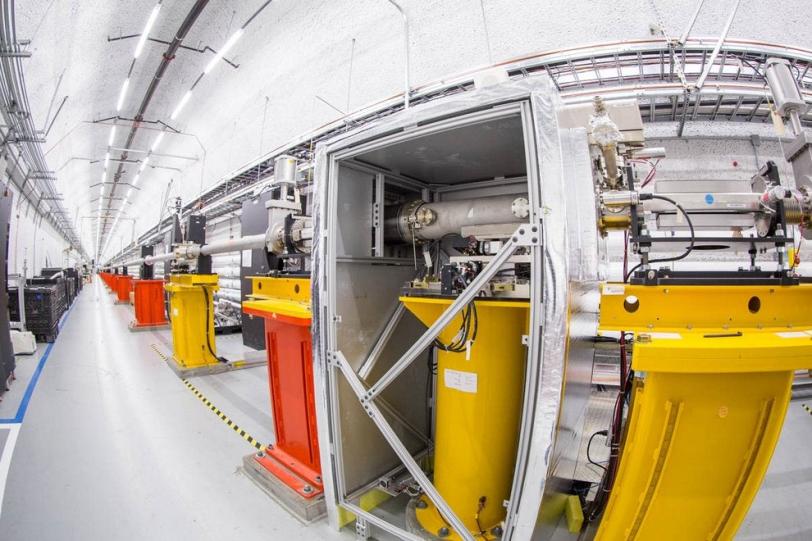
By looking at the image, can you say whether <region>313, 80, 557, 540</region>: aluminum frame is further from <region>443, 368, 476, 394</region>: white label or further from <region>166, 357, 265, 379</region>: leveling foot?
<region>166, 357, 265, 379</region>: leveling foot

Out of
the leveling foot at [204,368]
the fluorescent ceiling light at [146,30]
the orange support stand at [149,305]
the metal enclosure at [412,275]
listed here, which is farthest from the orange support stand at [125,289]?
the metal enclosure at [412,275]

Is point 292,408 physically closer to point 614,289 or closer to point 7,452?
point 614,289

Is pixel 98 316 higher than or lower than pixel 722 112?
lower

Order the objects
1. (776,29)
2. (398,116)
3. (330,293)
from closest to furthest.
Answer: (398,116), (330,293), (776,29)

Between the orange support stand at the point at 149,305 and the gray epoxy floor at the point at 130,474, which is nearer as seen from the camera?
the gray epoxy floor at the point at 130,474

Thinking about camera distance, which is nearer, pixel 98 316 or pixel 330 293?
pixel 330 293

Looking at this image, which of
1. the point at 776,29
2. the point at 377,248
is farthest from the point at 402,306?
the point at 776,29

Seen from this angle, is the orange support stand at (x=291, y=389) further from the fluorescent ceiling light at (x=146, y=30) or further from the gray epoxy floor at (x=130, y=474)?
the fluorescent ceiling light at (x=146, y=30)

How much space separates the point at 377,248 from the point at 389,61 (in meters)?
2.67

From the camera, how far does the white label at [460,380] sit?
1.41 m

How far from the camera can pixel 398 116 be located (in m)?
1.36

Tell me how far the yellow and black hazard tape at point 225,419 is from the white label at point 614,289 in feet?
7.81

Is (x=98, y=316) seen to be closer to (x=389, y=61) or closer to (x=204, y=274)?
(x=204, y=274)

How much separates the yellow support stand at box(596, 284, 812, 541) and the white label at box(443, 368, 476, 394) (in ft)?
1.85
